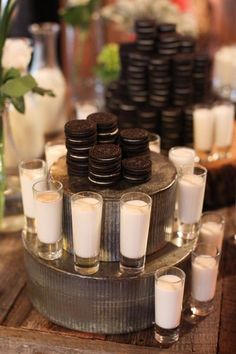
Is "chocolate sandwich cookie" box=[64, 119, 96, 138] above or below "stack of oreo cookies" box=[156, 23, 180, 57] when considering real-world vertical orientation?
below

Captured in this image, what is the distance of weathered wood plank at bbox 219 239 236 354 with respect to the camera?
1294 mm

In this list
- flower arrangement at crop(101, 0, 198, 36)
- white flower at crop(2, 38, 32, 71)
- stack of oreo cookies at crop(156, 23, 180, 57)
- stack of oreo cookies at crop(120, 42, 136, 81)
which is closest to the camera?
white flower at crop(2, 38, 32, 71)

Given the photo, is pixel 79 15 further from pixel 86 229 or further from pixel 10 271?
pixel 86 229

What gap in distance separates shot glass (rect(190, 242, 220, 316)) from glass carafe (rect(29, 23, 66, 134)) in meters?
1.01

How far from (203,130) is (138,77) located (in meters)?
0.30

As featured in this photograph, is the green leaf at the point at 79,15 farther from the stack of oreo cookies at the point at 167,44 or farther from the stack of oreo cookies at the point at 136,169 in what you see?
the stack of oreo cookies at the point at 136,169

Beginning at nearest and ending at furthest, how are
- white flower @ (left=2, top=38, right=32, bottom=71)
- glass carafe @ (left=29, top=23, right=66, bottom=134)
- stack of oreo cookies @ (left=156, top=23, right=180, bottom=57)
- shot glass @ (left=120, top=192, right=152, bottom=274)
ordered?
shot glass @ (left=120, top=192, right=152, bottom=274), white flower @ (left=2, top=38, right=32, bottom=71), stack of oreo cookies @ (left=156, top=23, right=180, bottom=57), glass carafe @ (left=29, top=23, right=66, bottom=134)

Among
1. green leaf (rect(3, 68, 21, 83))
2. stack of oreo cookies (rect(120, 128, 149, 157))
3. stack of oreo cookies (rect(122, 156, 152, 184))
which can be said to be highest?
green leaf (rect(3, 68, 21, 83))

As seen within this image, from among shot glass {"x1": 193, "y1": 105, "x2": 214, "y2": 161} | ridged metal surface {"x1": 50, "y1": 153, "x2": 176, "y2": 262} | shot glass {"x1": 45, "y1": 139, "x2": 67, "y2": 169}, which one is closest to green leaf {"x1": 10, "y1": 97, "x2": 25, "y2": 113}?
shot glass {"x1": 45, "y1": 139, "x2": 67, "y2": 169}

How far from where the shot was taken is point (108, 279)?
1.29 metres

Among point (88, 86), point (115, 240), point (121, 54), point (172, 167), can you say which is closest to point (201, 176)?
point (172, 167)

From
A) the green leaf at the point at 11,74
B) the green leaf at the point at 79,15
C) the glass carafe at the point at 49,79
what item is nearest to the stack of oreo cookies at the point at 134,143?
the green leaf at the point at 11,74

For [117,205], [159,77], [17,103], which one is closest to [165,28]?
[159,77]

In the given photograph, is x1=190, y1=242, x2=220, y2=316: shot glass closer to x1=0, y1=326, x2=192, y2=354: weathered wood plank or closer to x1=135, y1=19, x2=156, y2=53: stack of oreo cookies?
x1=0, y1=326, x2=192, y2=354: weathered wood plank
